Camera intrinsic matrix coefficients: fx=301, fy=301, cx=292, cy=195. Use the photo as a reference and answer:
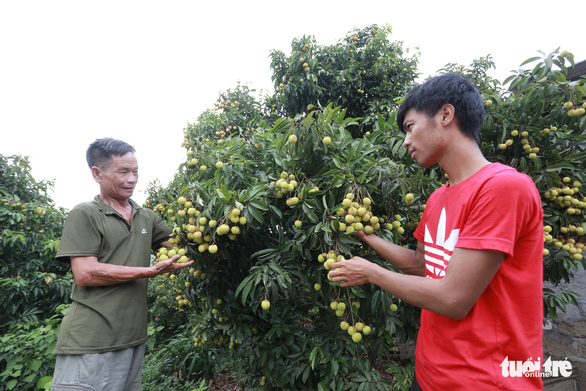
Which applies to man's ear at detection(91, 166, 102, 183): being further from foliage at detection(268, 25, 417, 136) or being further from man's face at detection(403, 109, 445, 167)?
foliage at detection(268, 25, 417, 136)

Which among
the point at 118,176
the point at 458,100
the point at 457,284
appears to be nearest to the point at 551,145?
the point at 458,100

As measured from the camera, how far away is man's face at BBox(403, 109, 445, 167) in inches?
43.3

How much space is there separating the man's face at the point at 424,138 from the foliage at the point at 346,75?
2805 mm

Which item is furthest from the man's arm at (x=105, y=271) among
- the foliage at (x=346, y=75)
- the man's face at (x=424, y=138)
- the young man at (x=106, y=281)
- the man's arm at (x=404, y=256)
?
the foliage at (x=346, y=75)

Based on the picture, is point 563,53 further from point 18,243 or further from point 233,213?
point 18,243

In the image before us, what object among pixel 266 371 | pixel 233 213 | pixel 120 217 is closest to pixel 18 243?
pixel 120 217

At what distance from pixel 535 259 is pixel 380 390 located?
1.44 metres

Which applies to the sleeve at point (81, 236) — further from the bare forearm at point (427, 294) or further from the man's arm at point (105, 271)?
the bare forearm at point (427, 294)

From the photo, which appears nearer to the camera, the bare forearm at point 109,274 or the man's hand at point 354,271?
the man's hand at point 354,271

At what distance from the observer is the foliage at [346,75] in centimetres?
401

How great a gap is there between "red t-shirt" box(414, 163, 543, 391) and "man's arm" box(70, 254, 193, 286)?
4.22 feet

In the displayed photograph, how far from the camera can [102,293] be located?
1.66m

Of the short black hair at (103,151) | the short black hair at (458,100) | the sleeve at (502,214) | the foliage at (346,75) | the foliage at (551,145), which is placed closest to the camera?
the sleeve at (502,214)

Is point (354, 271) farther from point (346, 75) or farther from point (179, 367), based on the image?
point (179, 367)
